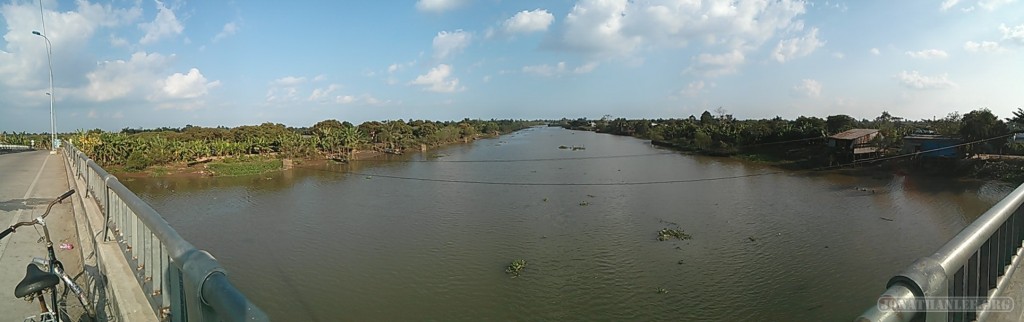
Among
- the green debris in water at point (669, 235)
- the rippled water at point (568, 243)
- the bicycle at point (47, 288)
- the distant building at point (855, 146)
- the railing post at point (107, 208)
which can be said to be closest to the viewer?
the bicycle at point (47, 288)

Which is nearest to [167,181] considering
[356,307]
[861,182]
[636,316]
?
[356,307]

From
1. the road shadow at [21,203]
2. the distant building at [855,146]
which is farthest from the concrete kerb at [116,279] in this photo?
the distant building at [855,146]

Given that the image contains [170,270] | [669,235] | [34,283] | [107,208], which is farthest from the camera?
[669,235]

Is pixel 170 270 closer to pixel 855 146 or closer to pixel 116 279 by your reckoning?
pixel 116 279

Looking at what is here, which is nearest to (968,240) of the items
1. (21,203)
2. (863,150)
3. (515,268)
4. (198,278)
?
(198,278)

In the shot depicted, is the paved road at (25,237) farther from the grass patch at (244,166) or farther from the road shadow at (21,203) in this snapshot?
the grass patch at (244,166)

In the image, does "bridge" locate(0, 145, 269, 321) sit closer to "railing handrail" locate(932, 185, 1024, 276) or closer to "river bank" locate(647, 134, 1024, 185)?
"railing handrail" locate(932, 185, 1024, 276)
